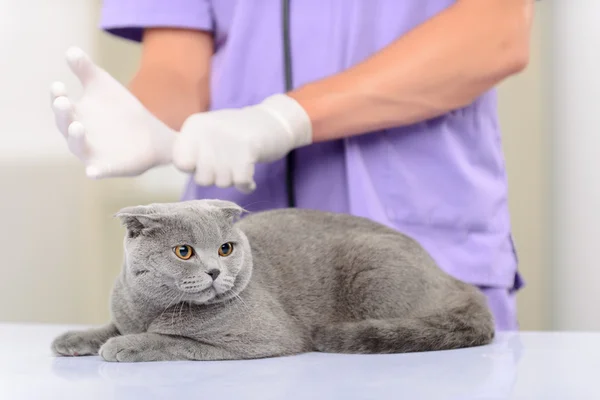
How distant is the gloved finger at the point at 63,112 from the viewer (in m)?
0.94

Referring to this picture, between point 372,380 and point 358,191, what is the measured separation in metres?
0.47

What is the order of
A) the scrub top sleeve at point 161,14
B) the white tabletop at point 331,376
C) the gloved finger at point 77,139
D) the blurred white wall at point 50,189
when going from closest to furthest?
the white tabletop at point 331,376
the gloved finger at point 77,139
the scrub top sleeve at point 161,14
the blurred white wall at point 50,189

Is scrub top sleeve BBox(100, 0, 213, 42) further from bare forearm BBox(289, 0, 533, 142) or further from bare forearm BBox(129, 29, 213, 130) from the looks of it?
bare forearm BBox(289, 0, 533, 142)

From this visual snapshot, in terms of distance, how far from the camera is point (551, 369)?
2.26ft

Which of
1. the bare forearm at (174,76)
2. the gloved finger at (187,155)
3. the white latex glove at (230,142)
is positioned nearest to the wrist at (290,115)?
the white latex glove at (230,142)

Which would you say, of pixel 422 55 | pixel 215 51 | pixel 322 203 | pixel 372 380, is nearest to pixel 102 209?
pixel 215 51

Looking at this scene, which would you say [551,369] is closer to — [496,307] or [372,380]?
[372,380]

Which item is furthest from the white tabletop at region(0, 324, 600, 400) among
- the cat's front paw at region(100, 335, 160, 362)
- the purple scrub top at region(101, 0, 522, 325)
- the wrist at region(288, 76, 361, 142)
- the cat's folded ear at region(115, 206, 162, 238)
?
the wrist at region(288, 76, 361, 142)

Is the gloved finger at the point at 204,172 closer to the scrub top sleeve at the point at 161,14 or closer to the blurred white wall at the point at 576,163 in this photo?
the scrub top sleeve at the point at 161,14

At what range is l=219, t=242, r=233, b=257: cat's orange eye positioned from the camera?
2.58 feet

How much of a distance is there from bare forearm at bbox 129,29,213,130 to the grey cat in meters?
0.34

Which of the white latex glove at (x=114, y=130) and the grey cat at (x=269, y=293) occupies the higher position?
the white latex glove at (x=114, y=130)

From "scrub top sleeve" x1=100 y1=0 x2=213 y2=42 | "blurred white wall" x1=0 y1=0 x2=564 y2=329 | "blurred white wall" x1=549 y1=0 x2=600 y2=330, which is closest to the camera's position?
"scrub top sleeve" x1=100 y1=0 x2=213 y2=42

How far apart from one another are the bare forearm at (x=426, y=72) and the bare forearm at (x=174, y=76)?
8.8 inches
